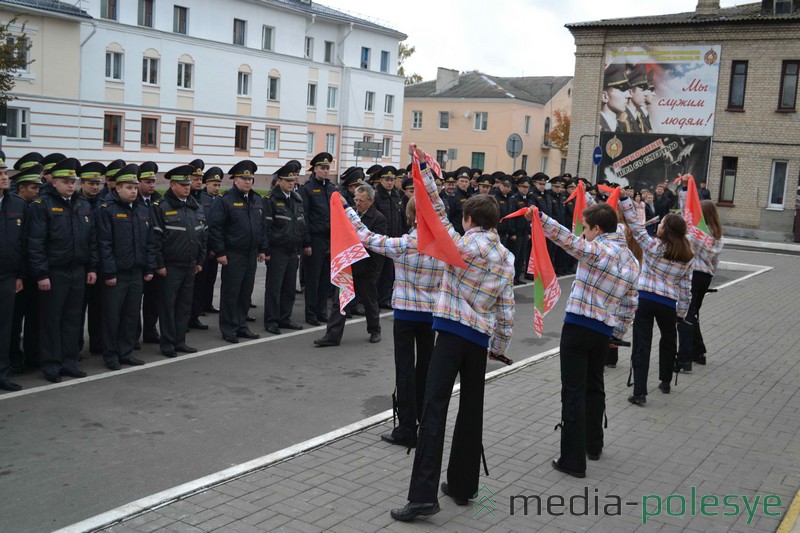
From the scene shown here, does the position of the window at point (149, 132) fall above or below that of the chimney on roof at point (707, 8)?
below

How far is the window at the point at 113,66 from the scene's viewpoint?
141ft

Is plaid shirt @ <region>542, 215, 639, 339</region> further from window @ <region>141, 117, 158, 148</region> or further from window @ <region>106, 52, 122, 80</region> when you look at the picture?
window @ <region>141, 117, 158, 148</region>

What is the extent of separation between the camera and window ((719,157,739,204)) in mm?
34688

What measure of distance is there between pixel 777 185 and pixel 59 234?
32418mm

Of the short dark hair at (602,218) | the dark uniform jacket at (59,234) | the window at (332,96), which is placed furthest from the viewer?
the window at (332,96)

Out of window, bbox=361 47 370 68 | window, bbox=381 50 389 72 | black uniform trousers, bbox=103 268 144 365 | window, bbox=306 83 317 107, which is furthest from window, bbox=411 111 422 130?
black uniform trousers, bbox=103 268 144 365

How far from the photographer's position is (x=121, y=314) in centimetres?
908

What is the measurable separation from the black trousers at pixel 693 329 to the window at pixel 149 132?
132ft

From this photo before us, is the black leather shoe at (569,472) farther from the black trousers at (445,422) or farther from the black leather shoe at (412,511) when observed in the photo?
the black leather shoe at (412,511)

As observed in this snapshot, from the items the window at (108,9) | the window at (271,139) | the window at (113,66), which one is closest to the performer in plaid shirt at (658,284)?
the window at (113,66)

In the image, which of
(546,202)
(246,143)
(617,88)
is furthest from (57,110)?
(546,202)

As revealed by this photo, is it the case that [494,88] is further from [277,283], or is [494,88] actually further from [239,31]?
[277,283]

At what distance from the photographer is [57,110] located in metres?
40.4

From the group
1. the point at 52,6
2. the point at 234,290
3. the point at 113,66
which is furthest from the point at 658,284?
the point at 113,66
